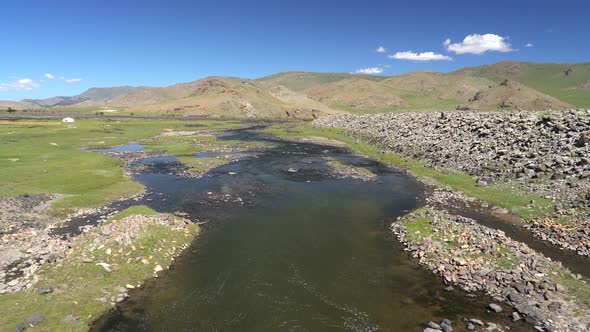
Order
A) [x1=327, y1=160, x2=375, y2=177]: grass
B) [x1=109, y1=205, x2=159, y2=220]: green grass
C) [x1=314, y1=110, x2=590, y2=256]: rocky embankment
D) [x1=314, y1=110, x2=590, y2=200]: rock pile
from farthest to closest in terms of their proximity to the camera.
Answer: [x1=327, y1=160, x2=375, y2=177]: grass < [x1=314, y1=110, x2=590, y2=200]: rock pile < [x1=109, y1=205, x2=159, y2=220]: green grass < [x1=314, y1=110, x2=590, y2=256]: rocky embankment

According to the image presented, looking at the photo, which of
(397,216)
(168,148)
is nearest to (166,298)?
(397,216)

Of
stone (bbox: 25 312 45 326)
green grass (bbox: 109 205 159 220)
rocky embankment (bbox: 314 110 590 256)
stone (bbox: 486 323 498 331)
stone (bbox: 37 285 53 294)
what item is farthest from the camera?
green grass (bbox: 109 205 159 220)

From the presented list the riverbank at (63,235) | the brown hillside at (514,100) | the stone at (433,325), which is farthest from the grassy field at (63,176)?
the brown hillside at (514,100)

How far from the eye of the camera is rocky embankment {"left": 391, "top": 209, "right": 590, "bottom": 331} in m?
16.7

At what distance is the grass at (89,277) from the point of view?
52.2 feet

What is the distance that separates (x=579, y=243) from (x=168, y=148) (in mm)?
67915

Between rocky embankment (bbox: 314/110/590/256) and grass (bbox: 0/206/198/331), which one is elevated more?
rocky embankment (bbox: 314/110/590/256)

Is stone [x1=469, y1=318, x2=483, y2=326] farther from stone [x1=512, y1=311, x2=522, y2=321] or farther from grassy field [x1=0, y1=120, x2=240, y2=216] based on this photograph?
grassy field [x1=0, y1=120, x2=240, y2=216]

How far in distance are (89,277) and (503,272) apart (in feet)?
77.8

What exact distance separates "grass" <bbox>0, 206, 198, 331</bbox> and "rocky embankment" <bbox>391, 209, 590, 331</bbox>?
17.5m

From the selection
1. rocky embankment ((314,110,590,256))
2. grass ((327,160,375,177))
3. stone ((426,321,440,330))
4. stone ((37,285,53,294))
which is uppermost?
rocky embankment ((314,110,590,256))

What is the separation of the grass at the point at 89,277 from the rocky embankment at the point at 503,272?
17.5 meters

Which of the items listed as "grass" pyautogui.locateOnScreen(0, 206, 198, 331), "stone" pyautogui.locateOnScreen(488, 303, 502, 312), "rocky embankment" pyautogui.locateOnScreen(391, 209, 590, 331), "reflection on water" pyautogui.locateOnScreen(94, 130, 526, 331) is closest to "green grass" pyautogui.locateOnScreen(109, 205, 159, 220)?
"reflection on water" pyautogui.locateOnScreen(94, 130, 526, 331)

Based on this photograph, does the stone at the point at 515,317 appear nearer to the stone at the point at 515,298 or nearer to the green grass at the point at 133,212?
the stone at the point at 515,298
